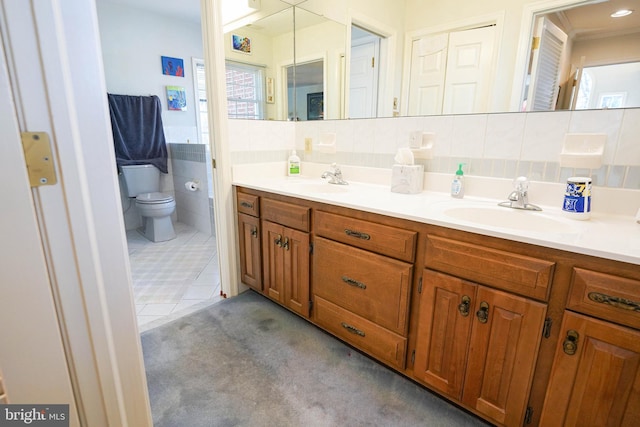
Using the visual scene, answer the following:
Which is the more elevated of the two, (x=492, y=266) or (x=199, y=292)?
(x=492, y=266)

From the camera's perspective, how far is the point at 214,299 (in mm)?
2209

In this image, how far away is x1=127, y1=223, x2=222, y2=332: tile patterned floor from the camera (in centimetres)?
209

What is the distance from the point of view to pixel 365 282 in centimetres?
147

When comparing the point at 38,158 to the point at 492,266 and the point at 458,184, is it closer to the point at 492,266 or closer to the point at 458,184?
the point at 492,266

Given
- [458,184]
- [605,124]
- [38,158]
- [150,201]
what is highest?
[605,124]

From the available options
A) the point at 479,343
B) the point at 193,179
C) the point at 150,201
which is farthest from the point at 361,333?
the point at 193,179

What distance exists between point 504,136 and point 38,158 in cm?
164

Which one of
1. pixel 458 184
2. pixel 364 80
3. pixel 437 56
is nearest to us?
pixel 458 184

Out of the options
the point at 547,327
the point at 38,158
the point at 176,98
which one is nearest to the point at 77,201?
the point at 38,158

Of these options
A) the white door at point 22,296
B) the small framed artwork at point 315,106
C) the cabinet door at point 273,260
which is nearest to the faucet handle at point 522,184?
the cabinet door at point 273,260

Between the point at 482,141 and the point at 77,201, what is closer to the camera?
the point at 77,201

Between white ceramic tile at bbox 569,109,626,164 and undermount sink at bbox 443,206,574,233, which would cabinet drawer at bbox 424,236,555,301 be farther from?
white ceramic tile at bbox 569,109,626,164

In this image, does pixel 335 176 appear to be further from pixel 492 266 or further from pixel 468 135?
pixel 492 266

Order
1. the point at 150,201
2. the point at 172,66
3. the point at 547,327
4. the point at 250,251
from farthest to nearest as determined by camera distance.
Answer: the point at 172,66 < the point at 150,201 < the point at 250,251 < the point at 547,327
